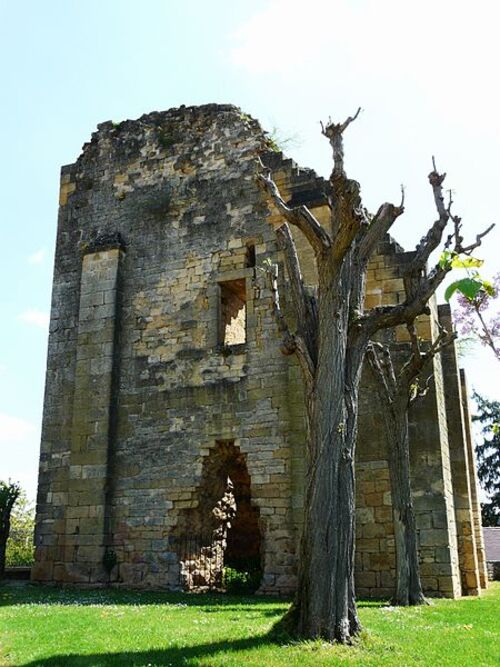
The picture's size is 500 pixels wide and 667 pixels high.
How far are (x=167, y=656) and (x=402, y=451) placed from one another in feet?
15.6

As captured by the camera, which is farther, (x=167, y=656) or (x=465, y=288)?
(x=167, y=656)

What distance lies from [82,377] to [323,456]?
8.12m

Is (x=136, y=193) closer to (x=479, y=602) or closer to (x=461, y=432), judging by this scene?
(x=461, y=432)

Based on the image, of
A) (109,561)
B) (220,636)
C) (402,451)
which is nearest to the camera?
(220,636)

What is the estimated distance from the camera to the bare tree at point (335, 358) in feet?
20.0

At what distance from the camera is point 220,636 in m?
6.43

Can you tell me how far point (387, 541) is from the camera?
1035cm

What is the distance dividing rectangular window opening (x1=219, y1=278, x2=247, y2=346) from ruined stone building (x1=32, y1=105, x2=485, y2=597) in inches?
2.0

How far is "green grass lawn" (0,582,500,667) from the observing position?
5544 mm

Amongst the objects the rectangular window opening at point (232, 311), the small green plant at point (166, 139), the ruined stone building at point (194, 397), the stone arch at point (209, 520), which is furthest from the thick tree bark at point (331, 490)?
the small green plant at point (166, 139)

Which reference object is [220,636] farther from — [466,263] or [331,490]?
[466,263]

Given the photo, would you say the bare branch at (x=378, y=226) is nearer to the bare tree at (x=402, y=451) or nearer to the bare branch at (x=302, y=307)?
the bare branch at (x=302, y=307)

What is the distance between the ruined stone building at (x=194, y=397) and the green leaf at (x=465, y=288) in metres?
6.77

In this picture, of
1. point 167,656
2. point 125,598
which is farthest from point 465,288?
point 125,598
